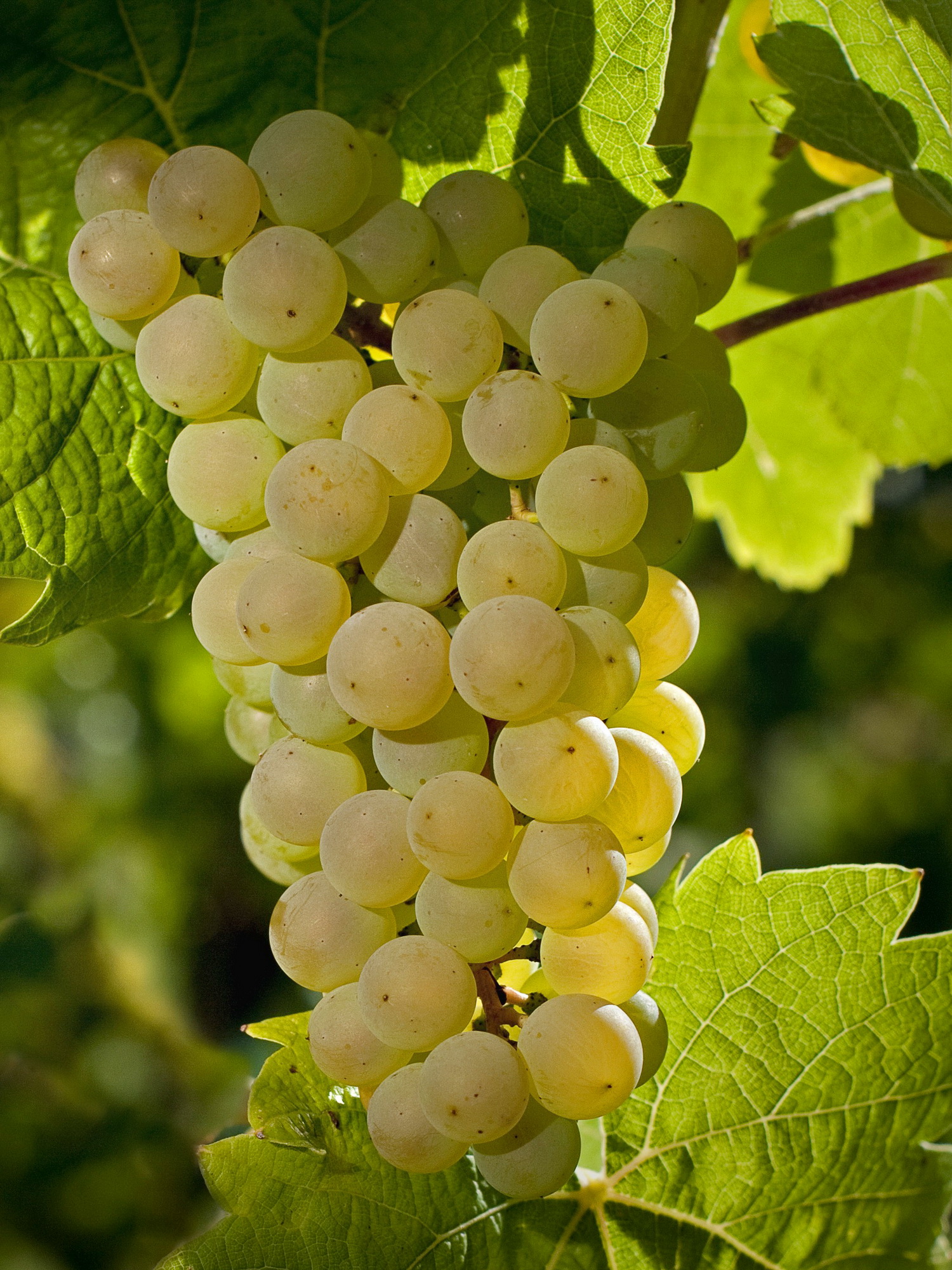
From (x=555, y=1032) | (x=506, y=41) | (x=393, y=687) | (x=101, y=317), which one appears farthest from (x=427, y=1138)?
(x=506, y=41)

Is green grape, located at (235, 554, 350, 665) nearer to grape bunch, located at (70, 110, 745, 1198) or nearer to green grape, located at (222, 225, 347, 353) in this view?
grape bunch, located at (70, 110, 745, 1198)

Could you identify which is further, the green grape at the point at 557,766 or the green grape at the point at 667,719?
the green grape at the point at 667,719

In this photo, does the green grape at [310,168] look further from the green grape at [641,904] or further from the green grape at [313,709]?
the green grape at [641,904]

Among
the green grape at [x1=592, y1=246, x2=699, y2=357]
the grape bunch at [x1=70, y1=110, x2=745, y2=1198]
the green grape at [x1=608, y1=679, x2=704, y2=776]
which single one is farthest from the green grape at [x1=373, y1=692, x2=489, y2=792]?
the green grape at [x1=592, y1=246, x2=699, y2=357]

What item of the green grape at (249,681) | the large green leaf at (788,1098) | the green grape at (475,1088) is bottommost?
the large green leaf at (788,1098)

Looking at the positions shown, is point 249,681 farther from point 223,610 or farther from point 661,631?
point 661,631

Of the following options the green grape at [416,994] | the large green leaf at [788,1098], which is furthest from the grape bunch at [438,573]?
the large green leaf at [788,1098]

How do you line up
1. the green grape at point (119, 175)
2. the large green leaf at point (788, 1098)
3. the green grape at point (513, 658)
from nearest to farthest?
the green grape at point (513, 658), the green grape at point (119, 175), the large green leaf at point (788, 1098)
